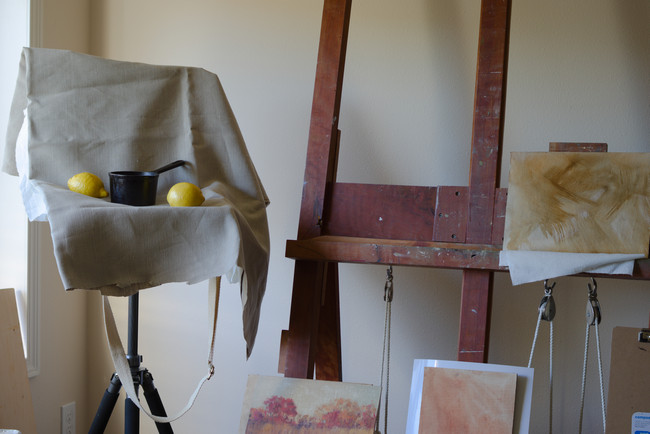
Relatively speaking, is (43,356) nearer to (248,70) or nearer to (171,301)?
(171,301)

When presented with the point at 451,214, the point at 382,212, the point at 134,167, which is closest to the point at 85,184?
the point at 134,167

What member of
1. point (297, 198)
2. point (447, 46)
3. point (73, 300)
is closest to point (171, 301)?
point (73, 300)

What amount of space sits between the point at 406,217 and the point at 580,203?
0.34 metres

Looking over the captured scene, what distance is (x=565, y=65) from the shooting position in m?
1.60

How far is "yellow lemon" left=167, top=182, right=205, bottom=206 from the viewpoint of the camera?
119 cm

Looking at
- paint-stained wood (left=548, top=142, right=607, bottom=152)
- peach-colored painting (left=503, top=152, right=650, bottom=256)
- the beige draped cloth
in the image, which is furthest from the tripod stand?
paint-stained wood (left=548, top=142, right=607, bottom=152)

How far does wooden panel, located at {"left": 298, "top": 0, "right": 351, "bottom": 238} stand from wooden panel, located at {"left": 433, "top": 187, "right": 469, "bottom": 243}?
9.6 inches

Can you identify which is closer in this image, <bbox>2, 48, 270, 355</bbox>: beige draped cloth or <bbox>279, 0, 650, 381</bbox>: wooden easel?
<bbox>2, 48, 270, 355</bbox>: beige draped cloth

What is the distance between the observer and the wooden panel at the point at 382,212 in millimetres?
1321

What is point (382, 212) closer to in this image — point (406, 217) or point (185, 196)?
point (406, 217)

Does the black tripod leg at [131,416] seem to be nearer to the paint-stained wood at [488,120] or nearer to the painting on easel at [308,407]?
the painting on easel at [308,407]

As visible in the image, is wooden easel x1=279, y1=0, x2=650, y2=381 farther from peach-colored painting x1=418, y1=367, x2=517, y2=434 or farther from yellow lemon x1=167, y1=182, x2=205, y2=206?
yellow lemon x1=167, y1=182, x2=205, y2=206

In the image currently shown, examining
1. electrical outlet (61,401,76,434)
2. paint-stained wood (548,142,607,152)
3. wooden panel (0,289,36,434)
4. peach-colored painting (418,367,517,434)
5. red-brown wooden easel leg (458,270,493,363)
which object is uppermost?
paint-stained wood (548,142,607,152)

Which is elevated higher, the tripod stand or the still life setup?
the still life setup
